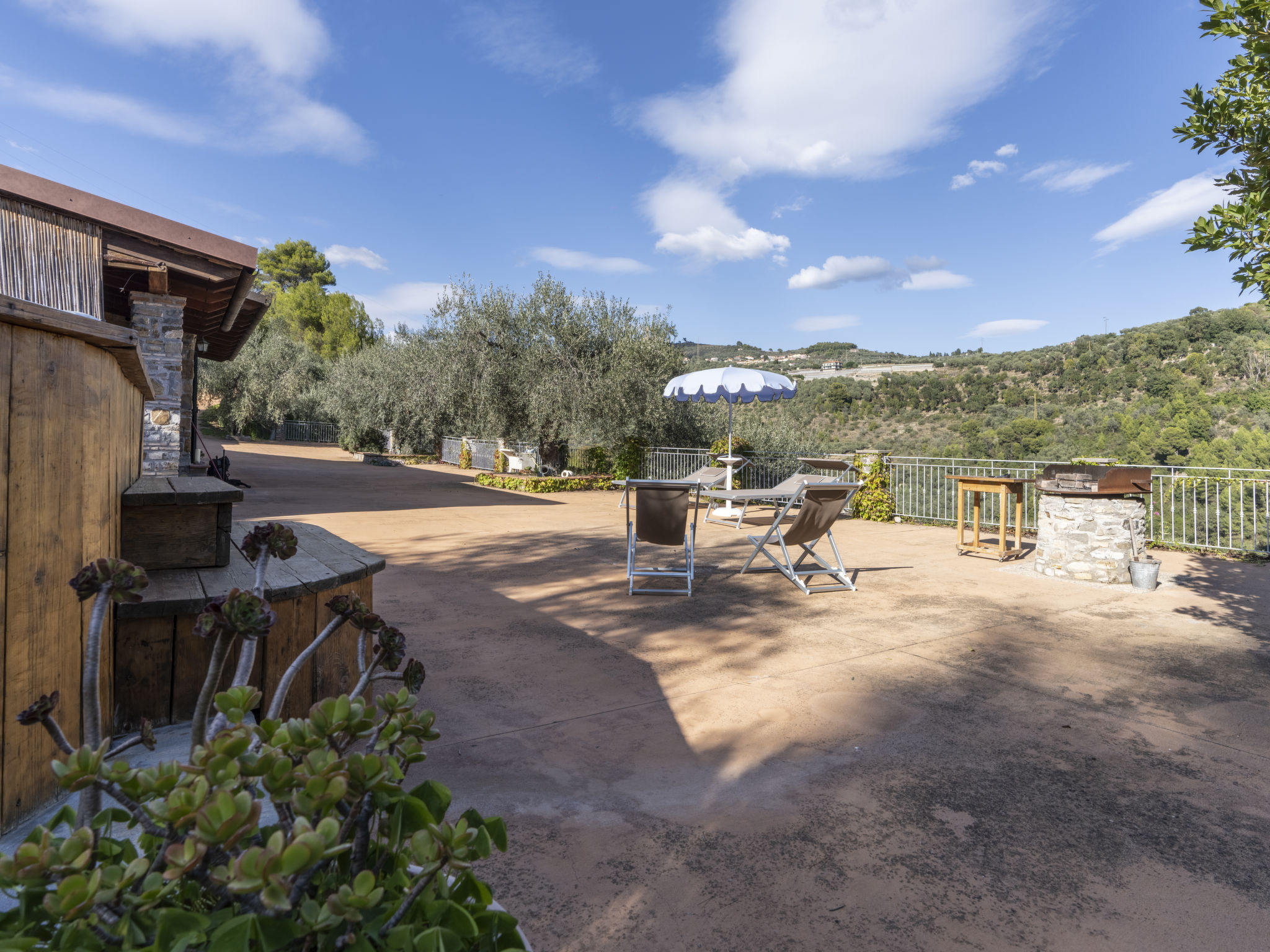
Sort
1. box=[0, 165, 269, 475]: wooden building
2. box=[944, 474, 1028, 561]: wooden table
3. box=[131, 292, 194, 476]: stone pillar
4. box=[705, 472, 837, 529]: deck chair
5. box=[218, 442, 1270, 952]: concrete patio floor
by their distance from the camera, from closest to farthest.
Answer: box=[218, 442, 1270, 952]: concrete patio floor
box=[0, 165, 269, 475]: wooden building
box=[131, 292, 194, 476]: stone pillar
box=[944, 474, 1028, 561]: wooden table
box=[705, 472, 837, 529]: deck chair

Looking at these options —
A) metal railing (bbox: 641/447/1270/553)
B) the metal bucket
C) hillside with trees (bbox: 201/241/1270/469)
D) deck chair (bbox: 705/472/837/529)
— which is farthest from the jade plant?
hillside with trees (bbox: 201/241/1270/469)

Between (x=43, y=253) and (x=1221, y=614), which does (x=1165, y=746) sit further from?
(x=43, y=253)

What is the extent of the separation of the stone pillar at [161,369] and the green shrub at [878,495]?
779 centimetres

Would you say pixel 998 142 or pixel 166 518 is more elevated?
pixel 998 142

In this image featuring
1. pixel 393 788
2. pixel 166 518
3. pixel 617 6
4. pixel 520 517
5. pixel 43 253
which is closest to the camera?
pixel 393 788

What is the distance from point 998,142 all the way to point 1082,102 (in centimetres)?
433

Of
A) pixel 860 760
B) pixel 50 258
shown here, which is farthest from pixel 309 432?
pixel 860 760

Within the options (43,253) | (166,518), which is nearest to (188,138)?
(43,253)

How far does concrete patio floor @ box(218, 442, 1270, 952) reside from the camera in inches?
59.8

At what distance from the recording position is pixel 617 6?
11.3 meters

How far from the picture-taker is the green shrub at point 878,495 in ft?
30.2

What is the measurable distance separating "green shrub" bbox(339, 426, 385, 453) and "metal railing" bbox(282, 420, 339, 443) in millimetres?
6585

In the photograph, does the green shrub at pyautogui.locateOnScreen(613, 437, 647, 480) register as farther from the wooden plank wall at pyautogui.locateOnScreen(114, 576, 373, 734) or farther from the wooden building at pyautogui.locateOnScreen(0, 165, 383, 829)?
the wooden plank wall at pyautogui.locateOnScreen(114, 576, 373, 734)

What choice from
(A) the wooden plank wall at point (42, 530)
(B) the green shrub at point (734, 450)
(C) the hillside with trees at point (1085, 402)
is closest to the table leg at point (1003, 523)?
(B) the green shrub at point (734, 450)
